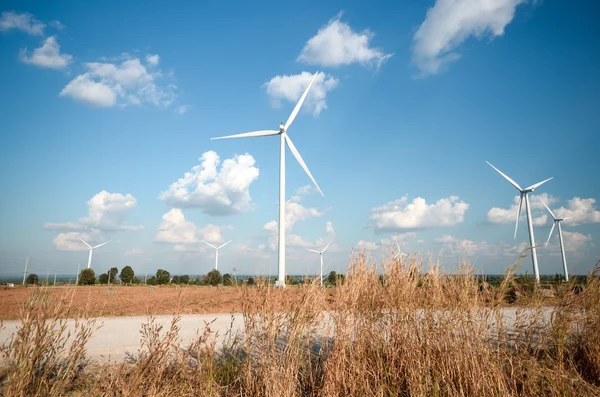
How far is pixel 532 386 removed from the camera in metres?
6.36

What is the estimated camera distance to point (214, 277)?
49.8m

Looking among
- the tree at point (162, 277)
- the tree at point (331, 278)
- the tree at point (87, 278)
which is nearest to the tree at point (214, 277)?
the tree at point (162, 277)

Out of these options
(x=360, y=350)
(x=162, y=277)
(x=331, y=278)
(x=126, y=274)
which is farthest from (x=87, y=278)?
(x=360, y=350)

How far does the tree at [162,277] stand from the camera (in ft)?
178

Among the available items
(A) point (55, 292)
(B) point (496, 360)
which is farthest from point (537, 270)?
(A) point (55, 292)

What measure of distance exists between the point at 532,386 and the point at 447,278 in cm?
234

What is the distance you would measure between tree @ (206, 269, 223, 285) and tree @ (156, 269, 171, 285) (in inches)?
292

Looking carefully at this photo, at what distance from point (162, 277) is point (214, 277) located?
1164 centimetres

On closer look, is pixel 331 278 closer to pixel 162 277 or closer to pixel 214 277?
pixel 214 277

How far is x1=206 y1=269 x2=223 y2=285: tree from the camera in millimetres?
48294

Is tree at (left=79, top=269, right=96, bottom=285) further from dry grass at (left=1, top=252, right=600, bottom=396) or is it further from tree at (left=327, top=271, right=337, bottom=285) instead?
tree at (left=327, top=271, right=337, bottom=285)

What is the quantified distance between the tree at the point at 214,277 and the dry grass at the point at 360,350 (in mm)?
42823

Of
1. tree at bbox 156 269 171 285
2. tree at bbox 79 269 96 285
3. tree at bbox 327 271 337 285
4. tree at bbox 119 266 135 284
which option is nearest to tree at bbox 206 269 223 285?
tree at bbox 156 269 171 285

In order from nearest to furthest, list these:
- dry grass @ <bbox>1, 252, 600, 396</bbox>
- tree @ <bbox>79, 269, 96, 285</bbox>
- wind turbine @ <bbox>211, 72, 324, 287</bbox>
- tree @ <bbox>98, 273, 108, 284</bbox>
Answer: dry grass @ <bbox>1, 252, 600, 396</bbox> < wind turbine @ <bbox>211, 72, 324, 287</bbox> < tree @ <bbox>79, 269, 96, 285</bbox> < tree @ <bbox>98, 273, 108, 284</bbox>
